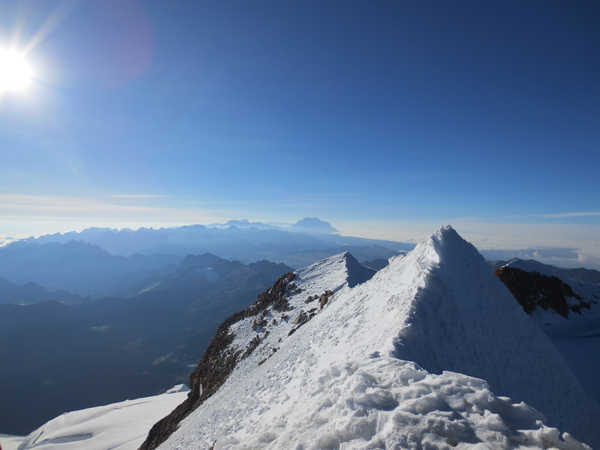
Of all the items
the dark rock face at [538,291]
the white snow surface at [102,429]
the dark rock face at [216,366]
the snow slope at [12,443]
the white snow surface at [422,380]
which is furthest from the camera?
the snow slope at [12,443]

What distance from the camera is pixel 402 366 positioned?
6.41 meters

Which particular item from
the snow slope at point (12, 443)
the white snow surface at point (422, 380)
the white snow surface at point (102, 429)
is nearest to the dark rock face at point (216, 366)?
the white snow surface at point (422, 380)

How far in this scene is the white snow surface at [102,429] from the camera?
42.1 meters

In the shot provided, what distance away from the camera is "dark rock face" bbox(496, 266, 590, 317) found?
26.8 meters

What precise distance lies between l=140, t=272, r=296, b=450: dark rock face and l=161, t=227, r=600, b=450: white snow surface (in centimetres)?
873

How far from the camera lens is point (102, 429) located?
50.3 metres

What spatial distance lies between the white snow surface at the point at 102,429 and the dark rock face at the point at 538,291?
52.5 m

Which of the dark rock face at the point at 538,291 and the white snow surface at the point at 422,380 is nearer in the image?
the white snow surface at the point at 422,380

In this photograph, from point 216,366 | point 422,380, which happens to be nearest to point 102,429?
point 216,366

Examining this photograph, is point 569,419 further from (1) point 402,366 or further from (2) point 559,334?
(2) point 559,334

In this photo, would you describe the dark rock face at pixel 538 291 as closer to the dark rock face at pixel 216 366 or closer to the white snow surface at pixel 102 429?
the dark rock face at pixel 216 366

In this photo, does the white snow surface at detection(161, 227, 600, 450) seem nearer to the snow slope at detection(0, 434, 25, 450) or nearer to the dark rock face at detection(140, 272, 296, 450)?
the dark rock face at detection(140, 272, 296, 450)

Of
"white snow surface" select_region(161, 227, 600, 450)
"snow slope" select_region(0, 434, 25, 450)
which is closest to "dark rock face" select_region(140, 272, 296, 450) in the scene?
"white snow surface" select_region(161, 227, 600, 450)

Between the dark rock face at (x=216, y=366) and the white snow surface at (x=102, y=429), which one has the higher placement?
the dark rock face at (x=216, y=366)
